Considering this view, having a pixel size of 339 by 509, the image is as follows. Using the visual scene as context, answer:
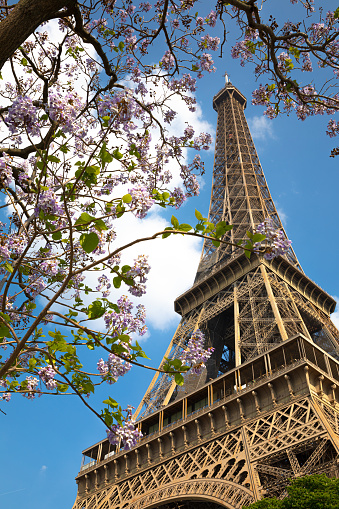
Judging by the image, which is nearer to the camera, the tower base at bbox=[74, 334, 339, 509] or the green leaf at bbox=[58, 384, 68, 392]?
the green leaf at bbox=[58, 384, 68, 392]

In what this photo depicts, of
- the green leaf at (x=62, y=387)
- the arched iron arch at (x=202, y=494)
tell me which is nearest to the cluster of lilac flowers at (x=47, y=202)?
the green leaf at (x=62, y=387)

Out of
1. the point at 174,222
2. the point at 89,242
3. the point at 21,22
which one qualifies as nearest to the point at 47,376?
the point at 89,242

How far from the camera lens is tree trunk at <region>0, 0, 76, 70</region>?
4352 millimetres

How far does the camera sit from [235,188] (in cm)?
5266

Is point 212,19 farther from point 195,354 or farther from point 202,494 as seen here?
point 202,494

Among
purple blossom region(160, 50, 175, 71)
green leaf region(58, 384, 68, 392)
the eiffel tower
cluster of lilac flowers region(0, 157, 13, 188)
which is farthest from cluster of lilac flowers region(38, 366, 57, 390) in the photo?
the eiffel tower

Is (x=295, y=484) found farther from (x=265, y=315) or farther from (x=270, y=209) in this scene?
(x=270, y=209)

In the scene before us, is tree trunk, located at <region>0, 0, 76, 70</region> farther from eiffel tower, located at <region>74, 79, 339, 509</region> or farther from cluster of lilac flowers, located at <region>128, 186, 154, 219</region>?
eiffel tower, located at <region>74, 79, 339, 509</region>

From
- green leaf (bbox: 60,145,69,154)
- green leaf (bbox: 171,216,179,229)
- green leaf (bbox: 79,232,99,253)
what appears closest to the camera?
green leaf (bbox: 79,232,99,253)

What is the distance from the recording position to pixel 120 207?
5.59 metres

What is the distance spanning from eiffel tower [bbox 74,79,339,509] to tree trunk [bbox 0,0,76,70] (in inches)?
648

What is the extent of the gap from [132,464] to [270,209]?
1111 inches

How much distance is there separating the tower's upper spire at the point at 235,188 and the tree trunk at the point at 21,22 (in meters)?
35.8

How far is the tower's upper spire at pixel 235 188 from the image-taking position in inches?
1772
